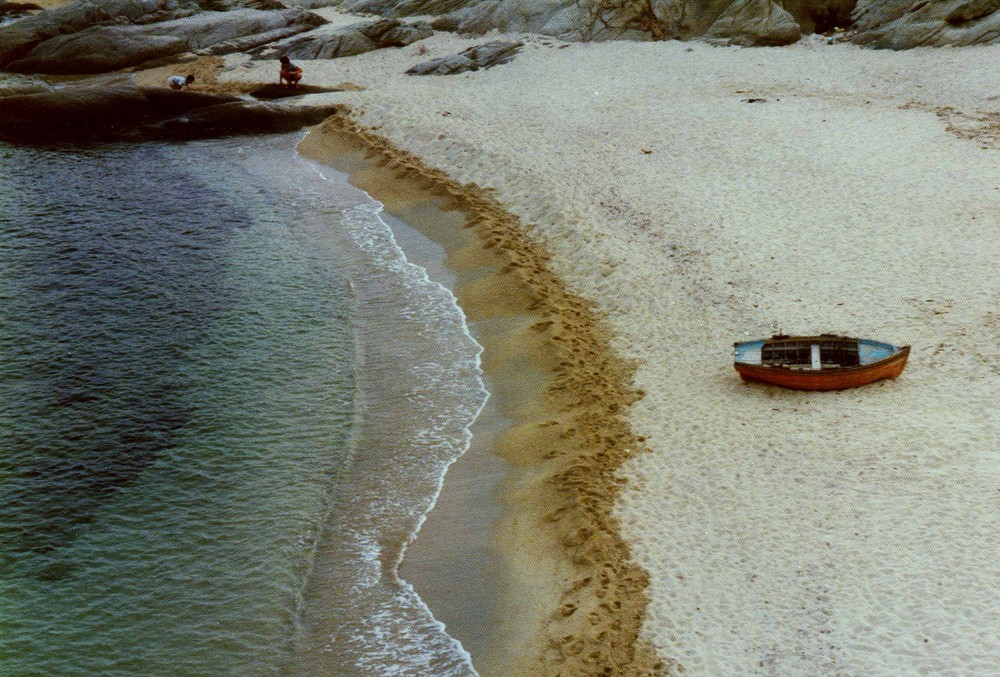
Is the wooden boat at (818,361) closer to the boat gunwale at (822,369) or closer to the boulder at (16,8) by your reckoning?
the boat gunwale at (822,369)

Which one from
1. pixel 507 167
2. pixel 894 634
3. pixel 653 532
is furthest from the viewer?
pixel 507 167

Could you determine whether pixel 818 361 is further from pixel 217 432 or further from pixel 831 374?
pixel 217 432

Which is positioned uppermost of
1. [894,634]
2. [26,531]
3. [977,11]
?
[977,11]

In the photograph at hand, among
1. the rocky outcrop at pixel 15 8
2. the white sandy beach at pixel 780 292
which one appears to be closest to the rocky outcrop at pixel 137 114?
the white sandy beach at pixel 780 292

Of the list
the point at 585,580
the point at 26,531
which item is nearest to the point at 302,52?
the point at 26,531

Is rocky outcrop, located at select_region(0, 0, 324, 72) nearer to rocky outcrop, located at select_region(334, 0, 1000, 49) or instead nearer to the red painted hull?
rocky outcrop, located at select_region(334, 0, 1000, 49)

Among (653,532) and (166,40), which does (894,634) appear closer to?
(653,532)
